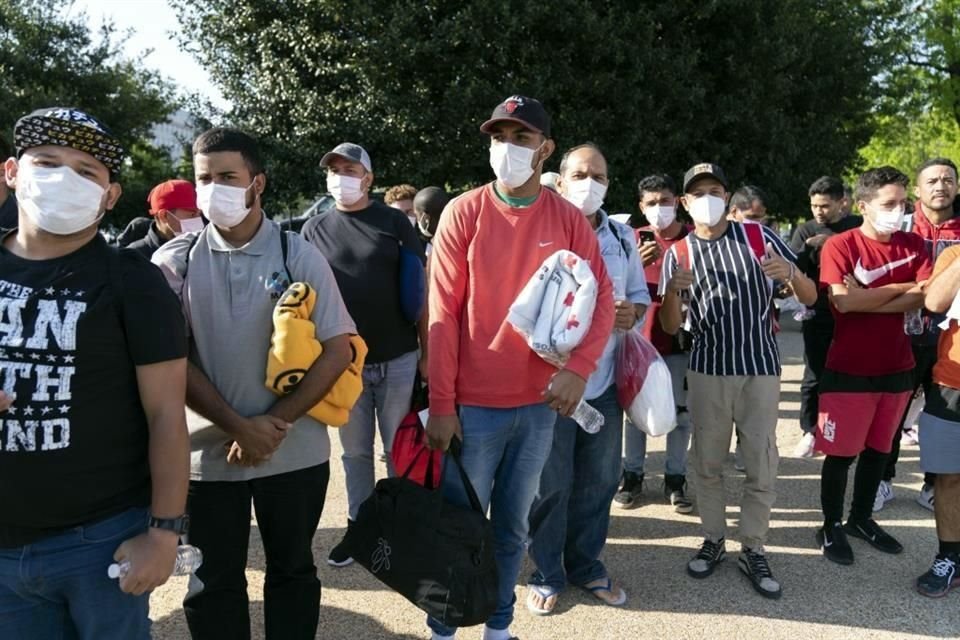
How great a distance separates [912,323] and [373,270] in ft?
10.0

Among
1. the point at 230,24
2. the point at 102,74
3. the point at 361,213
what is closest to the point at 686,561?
the point at 361,213

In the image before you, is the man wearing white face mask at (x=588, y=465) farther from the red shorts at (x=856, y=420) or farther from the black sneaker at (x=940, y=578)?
the black sneaker at (x=940, y=578)

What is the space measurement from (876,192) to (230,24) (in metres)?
10.2

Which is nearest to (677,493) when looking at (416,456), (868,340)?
(868,340)

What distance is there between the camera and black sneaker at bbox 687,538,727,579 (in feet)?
12.7

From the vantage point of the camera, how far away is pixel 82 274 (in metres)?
1.88

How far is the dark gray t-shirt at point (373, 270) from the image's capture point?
4.04m

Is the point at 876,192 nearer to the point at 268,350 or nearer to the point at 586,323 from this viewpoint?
the point at 586,323

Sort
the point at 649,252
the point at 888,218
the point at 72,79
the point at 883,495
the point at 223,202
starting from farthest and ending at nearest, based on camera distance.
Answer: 1. the point at 72,79
2. the point at 883,495
3. the point at 649,252
4. the point at 888,218
5. the point at 223,202

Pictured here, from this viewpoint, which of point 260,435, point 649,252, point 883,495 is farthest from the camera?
point 883,495

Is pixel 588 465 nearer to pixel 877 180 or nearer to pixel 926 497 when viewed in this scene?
pixel 877 180

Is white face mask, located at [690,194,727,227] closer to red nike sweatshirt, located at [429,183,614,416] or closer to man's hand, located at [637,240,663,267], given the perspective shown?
man's hand, located at [637,240,663,267]

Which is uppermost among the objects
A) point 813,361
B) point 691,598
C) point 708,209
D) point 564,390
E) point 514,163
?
point 514,163

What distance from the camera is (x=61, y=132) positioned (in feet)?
6.21
